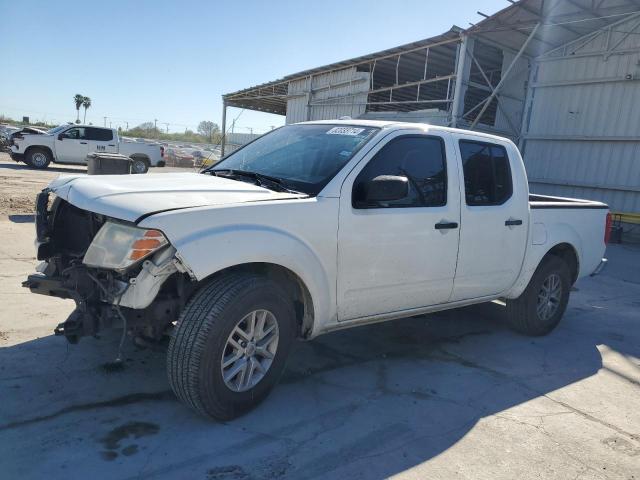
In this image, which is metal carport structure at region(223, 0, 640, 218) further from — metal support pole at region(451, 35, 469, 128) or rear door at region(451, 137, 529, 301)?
rear door at region(451, 137, 529, 301)

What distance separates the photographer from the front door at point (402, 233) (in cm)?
359

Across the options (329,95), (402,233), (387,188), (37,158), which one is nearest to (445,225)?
(402,233)

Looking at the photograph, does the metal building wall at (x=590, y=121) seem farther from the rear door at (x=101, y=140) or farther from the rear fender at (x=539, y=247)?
the rear door at (x=101, y=140)

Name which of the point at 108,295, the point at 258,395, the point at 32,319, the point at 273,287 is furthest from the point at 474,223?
the point at 32,319

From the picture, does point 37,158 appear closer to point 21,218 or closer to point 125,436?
point 21,218

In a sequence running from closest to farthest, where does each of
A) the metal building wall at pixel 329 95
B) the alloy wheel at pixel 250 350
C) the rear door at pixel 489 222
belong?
the alloy wheel at pixel 250 350, the rear door at pixel 489 222, the metal building wall at pixel 329 95

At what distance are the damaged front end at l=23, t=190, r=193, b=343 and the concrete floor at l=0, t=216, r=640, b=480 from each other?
0.53 metres

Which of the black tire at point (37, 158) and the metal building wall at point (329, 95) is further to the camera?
the black tire at point (37, 158)

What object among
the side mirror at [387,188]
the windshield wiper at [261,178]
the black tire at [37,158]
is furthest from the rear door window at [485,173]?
the black tire at [37,158]

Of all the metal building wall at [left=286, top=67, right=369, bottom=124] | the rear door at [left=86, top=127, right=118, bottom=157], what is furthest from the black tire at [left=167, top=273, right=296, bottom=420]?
the rear door at [left=86, top=127, right=118, bottom=157]

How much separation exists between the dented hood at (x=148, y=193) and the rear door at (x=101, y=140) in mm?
18860

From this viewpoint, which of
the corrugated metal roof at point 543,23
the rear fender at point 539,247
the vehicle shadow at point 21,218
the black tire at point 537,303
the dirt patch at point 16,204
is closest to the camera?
the rear fender at point 539,247

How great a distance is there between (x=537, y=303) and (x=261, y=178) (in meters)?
3.25

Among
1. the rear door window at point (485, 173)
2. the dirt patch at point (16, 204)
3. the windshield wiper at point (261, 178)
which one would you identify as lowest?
the dirt patch at point (16, 204)
